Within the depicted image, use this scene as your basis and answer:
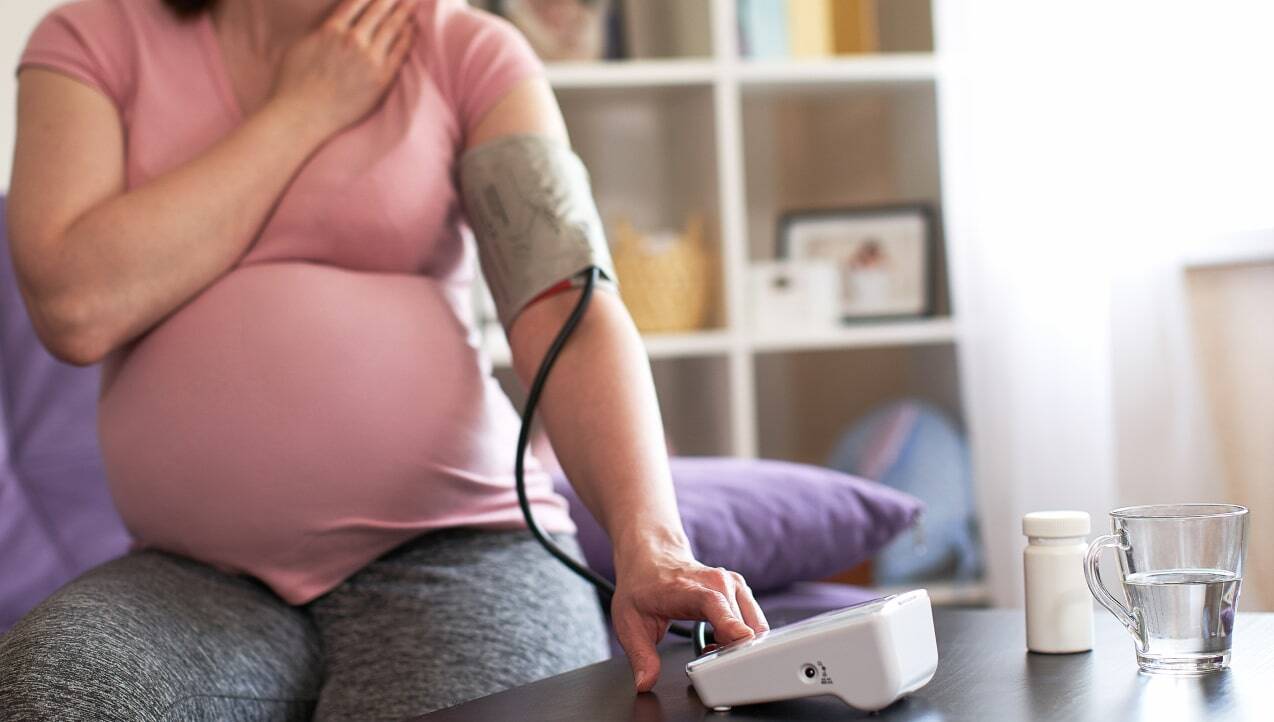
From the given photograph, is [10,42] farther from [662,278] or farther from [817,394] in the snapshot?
[817,394]

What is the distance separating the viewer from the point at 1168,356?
1.66m

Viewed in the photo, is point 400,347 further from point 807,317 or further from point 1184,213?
point 807,317

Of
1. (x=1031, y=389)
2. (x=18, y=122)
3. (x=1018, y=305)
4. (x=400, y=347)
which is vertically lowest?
(x=1031, y=389)

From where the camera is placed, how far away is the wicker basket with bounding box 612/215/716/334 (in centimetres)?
209

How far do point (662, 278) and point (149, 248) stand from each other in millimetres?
1164

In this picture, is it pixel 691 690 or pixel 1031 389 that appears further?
pixel 1031 389

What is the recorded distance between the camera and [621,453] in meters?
0.91

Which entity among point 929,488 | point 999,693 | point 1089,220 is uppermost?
point 1089,220

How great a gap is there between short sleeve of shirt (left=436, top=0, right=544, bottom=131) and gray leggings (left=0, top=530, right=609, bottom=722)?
36 cm

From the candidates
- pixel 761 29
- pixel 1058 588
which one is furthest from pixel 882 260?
pixel 1058 588

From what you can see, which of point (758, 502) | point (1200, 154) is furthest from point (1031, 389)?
point (758, 502)

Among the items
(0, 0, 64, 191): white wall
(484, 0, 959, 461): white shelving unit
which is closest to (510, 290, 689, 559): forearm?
(484, 0, 959, 461): white shelving unit

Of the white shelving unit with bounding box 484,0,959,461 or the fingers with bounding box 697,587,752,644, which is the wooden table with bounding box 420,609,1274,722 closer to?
the fingers with bounding box 697,587,752,644

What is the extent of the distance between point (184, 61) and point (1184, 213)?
3.83 ft
